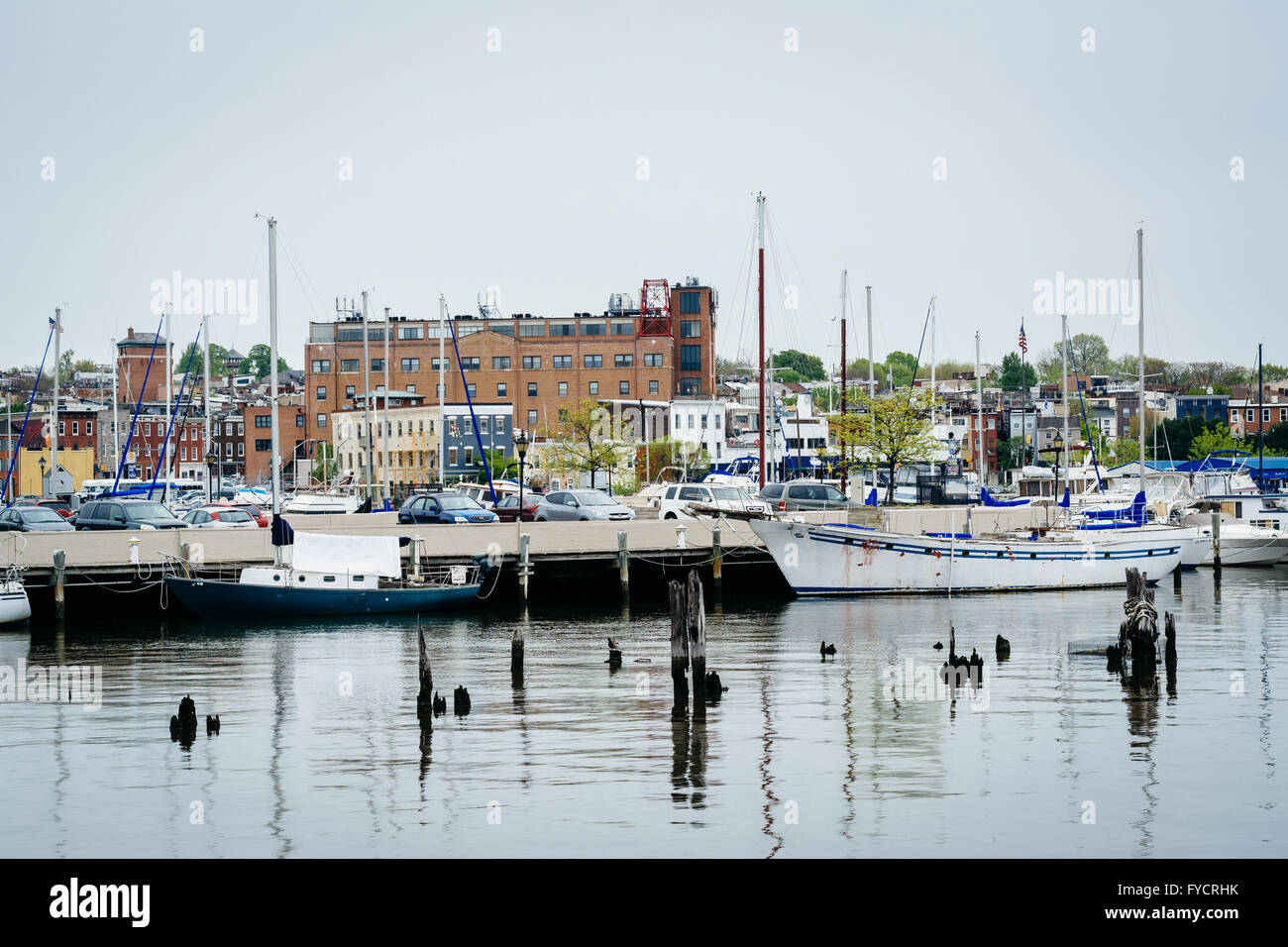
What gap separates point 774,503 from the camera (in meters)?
59.7

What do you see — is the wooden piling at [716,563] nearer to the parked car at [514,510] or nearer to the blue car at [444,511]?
the blue car at [444,511]

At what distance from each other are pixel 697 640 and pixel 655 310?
122 m

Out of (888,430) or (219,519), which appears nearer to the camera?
(219,519)

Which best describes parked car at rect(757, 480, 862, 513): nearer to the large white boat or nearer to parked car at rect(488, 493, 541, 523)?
parked car at rect(488, 493, 541, 523)

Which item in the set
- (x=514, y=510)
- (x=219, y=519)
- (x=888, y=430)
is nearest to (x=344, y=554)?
(x=219, y=519)

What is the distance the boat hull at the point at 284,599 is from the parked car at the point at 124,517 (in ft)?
32.9

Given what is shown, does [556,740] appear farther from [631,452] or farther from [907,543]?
[631,452]

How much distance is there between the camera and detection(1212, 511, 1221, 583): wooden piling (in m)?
55.6

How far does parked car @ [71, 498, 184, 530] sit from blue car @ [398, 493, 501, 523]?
26.7 feet

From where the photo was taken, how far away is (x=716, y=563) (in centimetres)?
4903

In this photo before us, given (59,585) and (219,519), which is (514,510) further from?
(59,585)

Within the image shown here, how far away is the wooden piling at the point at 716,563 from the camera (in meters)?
49.0

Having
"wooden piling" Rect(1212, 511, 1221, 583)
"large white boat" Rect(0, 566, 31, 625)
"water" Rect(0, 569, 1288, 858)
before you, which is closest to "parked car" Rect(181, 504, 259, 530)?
"large white boat" Rect(0, 566, 31, 625)

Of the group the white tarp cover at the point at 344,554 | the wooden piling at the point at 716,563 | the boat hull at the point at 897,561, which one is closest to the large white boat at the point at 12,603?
the white tarp cover at the point at 344,554
